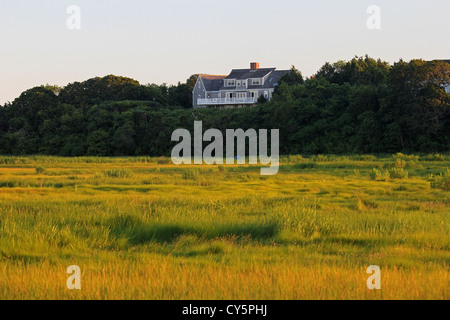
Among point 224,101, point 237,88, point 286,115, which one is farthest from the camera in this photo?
point 237,88

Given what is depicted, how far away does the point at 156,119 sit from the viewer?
6938 cm

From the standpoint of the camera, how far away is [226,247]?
1038cm

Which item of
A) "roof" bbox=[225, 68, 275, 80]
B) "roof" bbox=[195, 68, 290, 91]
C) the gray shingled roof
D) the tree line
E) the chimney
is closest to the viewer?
the tree line

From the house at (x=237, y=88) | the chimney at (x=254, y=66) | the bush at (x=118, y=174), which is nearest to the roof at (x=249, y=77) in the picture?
the house at (x=237, y=88)

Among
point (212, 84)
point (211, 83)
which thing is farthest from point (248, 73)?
point (211, 83)

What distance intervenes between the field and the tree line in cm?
3390

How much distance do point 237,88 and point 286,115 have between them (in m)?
21.8

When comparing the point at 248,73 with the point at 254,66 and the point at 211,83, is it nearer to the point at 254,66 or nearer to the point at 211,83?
the point at 254,66

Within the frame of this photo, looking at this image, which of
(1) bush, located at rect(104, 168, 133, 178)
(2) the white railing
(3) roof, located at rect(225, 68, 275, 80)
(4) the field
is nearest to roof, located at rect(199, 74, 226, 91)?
(3) roof, located at rect(225, 68, 275, 80)

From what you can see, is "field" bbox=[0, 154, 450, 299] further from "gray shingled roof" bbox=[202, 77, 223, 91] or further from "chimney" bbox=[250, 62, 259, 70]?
"chimney" bbox=[250, 62, 259, 70]

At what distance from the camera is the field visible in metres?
7.41

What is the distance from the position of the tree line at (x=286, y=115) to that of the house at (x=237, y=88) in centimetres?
523

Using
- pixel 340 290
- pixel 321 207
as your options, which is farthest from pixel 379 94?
pixel 340 290

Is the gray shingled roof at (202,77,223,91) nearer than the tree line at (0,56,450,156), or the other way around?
the tree line at (0,56,450,156)
